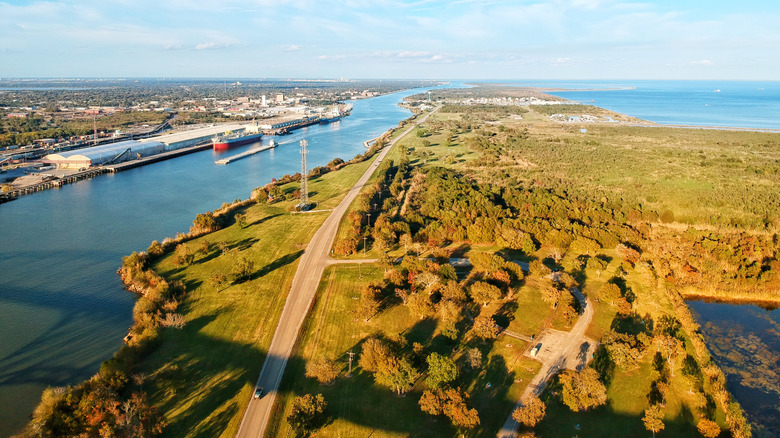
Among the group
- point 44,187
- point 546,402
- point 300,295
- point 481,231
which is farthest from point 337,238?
point 44,187

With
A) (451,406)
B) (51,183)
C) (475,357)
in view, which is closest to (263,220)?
(475,357)

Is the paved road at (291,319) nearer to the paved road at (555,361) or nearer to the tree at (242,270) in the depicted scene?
the tree at (242,270)

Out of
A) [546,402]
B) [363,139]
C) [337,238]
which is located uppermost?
[363,139]

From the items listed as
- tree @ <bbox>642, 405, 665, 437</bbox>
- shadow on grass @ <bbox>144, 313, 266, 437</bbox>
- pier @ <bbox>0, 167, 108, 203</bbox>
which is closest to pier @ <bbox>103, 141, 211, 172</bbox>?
pier @ <bbox>0, 167, 108, 203</bbox>

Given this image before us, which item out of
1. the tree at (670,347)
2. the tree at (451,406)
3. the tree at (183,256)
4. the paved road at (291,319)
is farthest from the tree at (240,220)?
the tree at (670,347)

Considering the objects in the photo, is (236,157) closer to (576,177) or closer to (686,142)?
(576,177)

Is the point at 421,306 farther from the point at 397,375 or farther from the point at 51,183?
the point at 51,183
